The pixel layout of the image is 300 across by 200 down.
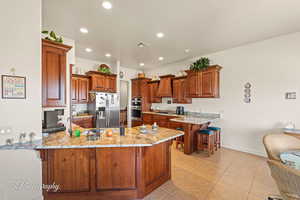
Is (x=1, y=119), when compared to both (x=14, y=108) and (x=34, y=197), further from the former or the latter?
(x=34, y=197)

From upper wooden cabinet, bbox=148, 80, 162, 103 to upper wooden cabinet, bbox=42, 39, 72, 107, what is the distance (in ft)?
13.6

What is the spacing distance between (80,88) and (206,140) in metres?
4.55

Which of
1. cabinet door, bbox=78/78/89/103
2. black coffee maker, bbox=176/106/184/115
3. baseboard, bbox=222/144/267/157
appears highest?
cabinet door, bbox=78/78/89/103

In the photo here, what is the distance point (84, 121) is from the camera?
4391 millimetres

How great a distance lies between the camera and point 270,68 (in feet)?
10.8

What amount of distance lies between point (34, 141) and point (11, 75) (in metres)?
0.89

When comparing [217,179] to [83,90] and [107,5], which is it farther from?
[83,90]

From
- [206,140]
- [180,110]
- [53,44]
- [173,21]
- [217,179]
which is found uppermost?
[173,21]

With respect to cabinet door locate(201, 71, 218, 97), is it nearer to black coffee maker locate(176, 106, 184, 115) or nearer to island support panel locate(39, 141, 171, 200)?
black coffee maker locate(176, 106, 184, 115)

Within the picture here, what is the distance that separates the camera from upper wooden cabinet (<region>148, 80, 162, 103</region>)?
591 centimetres

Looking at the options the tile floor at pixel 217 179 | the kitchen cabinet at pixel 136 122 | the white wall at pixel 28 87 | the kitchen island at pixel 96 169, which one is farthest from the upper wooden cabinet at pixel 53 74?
the kitchen cabinet at pixel 136 122

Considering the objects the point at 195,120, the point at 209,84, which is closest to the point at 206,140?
the point at 195,120

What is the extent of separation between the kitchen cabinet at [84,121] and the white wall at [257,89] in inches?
171

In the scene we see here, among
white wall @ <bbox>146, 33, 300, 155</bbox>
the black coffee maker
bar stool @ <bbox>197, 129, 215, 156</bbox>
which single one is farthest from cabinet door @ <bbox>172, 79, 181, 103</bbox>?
bar stool @ <bbox>197, 129, 215, 156</bbox>
